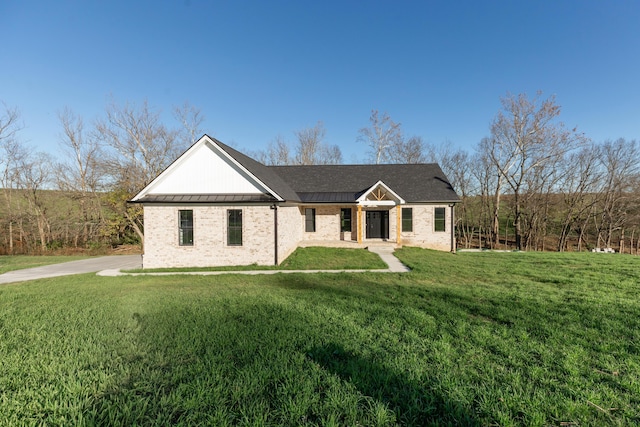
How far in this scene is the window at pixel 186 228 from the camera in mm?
12516

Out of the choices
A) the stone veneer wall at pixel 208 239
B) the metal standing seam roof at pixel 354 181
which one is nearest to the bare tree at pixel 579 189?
the metal standing seam roof at pixel 354 181

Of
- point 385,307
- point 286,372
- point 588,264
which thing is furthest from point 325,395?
point 588,264

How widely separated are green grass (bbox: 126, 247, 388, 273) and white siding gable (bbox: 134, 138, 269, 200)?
11.7 feet

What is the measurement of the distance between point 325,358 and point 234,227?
984 centimetres

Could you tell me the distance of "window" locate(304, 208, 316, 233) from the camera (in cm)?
1869

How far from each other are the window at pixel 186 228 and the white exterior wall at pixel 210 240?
19cm

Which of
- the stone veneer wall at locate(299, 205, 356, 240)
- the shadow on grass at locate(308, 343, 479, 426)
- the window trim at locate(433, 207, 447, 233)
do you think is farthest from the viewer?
the stone veneer wall at locate(299, 205, 356, 240)

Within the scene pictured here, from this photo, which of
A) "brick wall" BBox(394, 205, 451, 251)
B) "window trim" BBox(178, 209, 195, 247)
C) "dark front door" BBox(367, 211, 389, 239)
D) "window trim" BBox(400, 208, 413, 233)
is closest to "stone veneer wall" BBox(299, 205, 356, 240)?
"dark front door" BBox(367, 211, 389, 239)

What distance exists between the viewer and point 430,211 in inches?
696

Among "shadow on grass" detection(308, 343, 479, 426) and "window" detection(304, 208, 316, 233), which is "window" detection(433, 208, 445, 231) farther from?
"shadow on grass" detection(308, 343, 479, 426)

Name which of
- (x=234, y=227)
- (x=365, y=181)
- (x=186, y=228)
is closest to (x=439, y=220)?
(x=365, y=181)

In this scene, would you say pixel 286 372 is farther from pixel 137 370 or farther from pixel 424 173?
pixel 424 173

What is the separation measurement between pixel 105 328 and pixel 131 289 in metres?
4.10

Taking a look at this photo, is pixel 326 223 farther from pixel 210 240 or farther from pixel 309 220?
pixel 210 240
